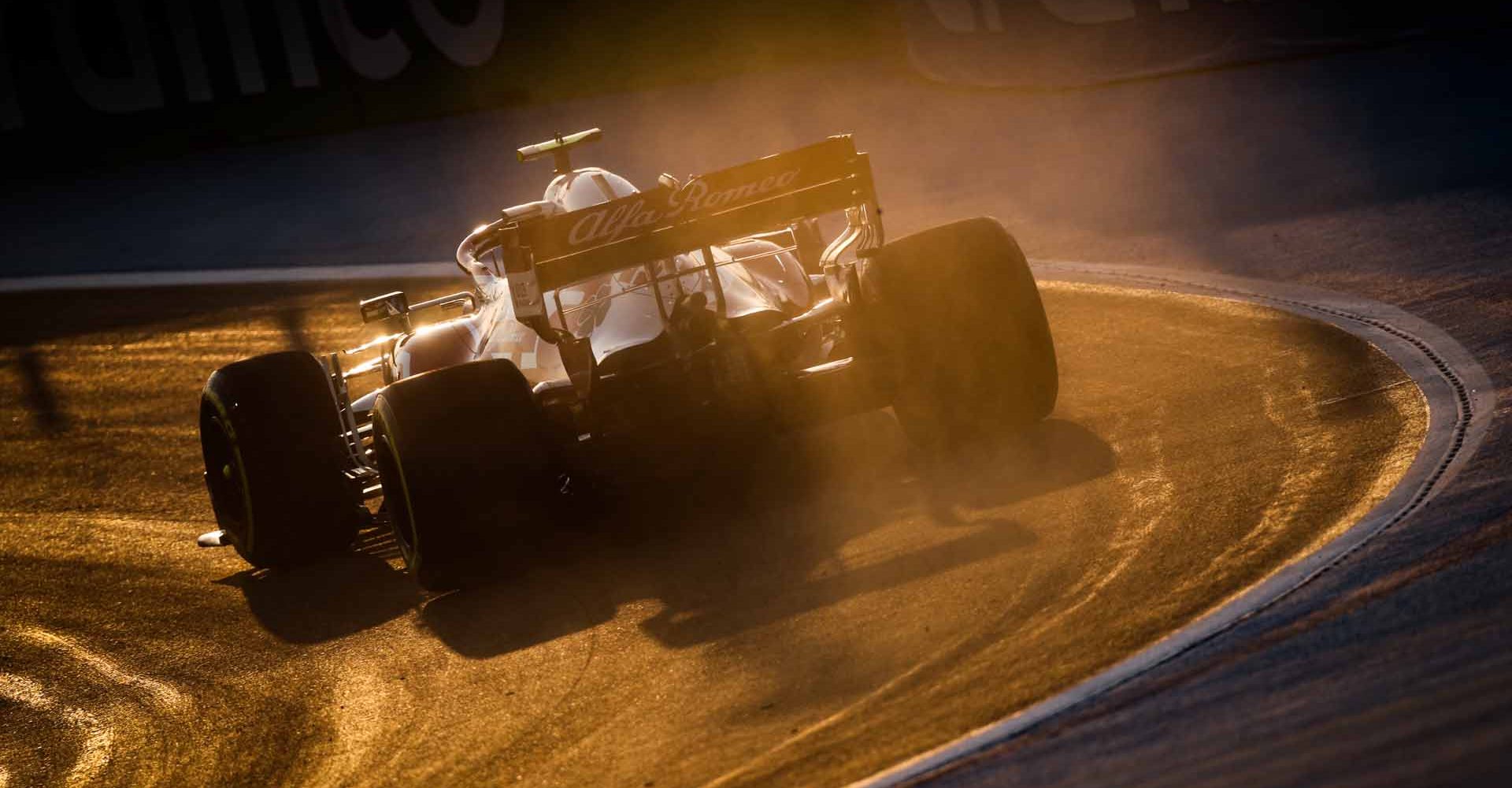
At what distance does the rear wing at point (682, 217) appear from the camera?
7918 mm

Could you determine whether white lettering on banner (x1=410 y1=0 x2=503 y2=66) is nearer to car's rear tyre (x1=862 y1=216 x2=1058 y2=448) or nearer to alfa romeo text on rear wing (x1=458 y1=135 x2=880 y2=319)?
alfa romeo text on rear wing (x1=458 y1=135 x2=880 y2=319)

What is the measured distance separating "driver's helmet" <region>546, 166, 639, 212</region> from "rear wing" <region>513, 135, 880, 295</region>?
1.25m

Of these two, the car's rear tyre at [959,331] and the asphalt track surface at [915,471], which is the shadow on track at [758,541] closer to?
the asphalt track surface at [915,471]

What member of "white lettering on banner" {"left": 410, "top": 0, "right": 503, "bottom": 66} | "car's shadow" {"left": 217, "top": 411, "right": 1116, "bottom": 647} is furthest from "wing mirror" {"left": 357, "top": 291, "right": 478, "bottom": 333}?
"white lettering on banner" {"left": 410, "top": 0, "right": 503, "bottom": 66}

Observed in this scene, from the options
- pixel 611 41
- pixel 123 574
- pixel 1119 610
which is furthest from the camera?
pixel 611 41

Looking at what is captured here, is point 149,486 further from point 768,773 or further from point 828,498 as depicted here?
point 768,773

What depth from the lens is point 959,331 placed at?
8328 millimetres

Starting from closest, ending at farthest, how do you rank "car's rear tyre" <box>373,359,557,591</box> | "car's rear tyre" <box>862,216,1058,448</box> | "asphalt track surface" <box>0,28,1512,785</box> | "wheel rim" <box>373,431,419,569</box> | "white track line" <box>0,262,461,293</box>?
"asphalt track surface" <box>0,28,1512,785</box> → "car's rear tyre" <box>373,359,557,591</box> → "wheel rim" <box>373,431,419,569</box> → "car's rear tyre" <box>862,216,1058,448</box> → "white track line" <box>0,262,461,293</box>

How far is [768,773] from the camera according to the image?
18.5 feet

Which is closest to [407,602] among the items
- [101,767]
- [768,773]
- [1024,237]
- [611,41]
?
[101,767]

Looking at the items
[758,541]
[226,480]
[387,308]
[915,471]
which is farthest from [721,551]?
[387,308]

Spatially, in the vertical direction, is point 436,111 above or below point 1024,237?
above

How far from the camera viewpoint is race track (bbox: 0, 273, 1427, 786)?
243 inches

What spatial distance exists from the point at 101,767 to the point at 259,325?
8160 mm
